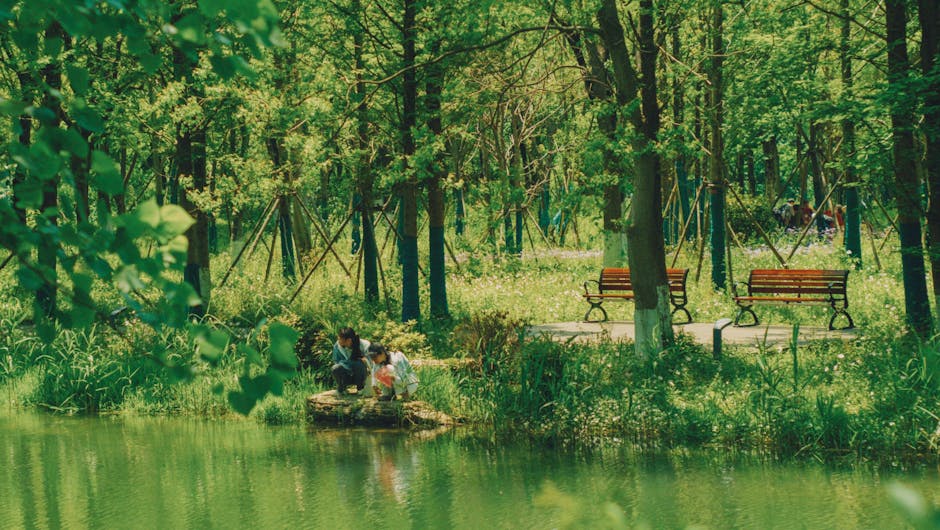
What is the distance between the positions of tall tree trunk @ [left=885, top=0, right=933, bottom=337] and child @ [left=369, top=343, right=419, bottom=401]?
564 cm

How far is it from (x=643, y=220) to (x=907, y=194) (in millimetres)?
3020

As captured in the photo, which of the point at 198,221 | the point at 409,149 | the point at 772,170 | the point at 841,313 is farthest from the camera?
the point at 772,170

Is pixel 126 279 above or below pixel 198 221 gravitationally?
below

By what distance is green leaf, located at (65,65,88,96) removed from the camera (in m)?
2.64

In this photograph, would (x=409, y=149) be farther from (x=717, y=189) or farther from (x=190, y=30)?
(x=190, y=30)

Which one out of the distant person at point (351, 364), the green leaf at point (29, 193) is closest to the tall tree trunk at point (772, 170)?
the distant person at point (351, 364)

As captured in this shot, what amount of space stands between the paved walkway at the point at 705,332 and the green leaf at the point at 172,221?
1072cm

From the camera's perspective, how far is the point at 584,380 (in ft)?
37.9

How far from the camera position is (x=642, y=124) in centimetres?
1283

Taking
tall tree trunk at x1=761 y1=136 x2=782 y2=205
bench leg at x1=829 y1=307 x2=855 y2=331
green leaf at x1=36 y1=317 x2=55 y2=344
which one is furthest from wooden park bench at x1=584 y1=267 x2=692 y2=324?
tall tree trunk at x1=761 y1=136 x2=782 y2=205

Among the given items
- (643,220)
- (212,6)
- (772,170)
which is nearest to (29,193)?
(212,6)

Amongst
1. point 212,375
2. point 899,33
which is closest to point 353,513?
point 212,375

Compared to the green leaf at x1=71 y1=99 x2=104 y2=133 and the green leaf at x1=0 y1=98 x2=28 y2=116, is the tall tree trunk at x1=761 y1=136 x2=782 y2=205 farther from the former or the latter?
the green leaf at x1=0 y1=98 x2=28 y2=116

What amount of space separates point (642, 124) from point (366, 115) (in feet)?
15.5
